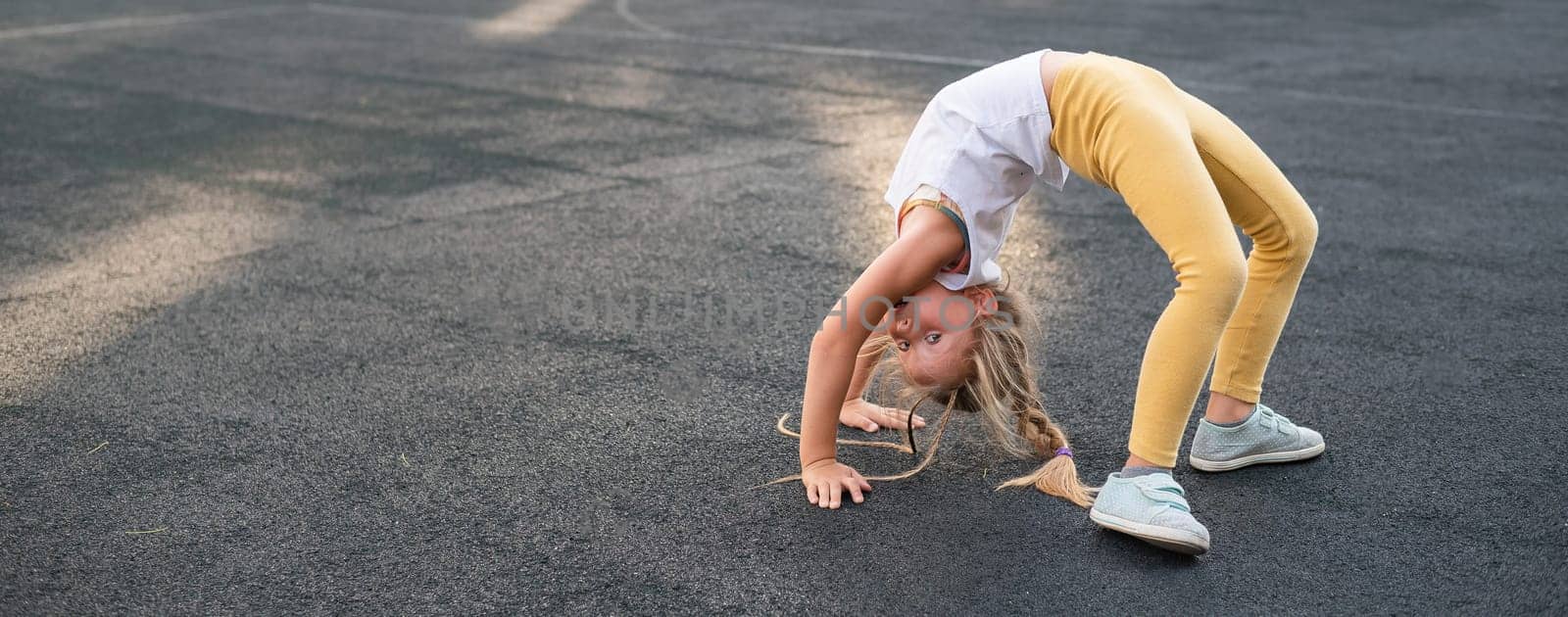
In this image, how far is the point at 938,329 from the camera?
2.59 metres

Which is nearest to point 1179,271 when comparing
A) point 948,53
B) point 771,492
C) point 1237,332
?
point 1237,332

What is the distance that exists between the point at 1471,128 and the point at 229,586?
6.07 meters

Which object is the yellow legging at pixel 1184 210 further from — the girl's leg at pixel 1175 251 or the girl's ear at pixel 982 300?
the girl's ear at pixel 982 300

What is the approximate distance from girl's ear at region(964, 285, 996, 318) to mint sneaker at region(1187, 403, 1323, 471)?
1.88ft

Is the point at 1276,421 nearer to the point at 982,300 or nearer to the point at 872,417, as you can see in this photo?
the point at 982,300

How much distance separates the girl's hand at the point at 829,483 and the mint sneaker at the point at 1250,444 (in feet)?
2.41

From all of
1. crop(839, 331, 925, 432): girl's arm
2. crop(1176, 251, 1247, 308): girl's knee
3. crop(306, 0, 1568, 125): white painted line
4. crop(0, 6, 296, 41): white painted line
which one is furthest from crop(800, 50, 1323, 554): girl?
crop(0, 6, 296, 41): white painted line

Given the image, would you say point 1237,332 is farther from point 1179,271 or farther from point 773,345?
point 773,345

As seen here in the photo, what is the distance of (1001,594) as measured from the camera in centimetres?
233

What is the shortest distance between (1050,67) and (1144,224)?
364 mm

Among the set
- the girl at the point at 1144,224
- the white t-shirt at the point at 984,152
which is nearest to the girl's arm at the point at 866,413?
the girl at the point at 1144,224

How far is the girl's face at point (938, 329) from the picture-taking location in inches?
101

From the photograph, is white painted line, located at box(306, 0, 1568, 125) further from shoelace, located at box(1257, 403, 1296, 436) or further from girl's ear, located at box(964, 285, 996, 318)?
girl's ear, located at box(964, 285, 996, 318)

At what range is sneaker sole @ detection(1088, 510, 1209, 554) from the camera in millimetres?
2369
